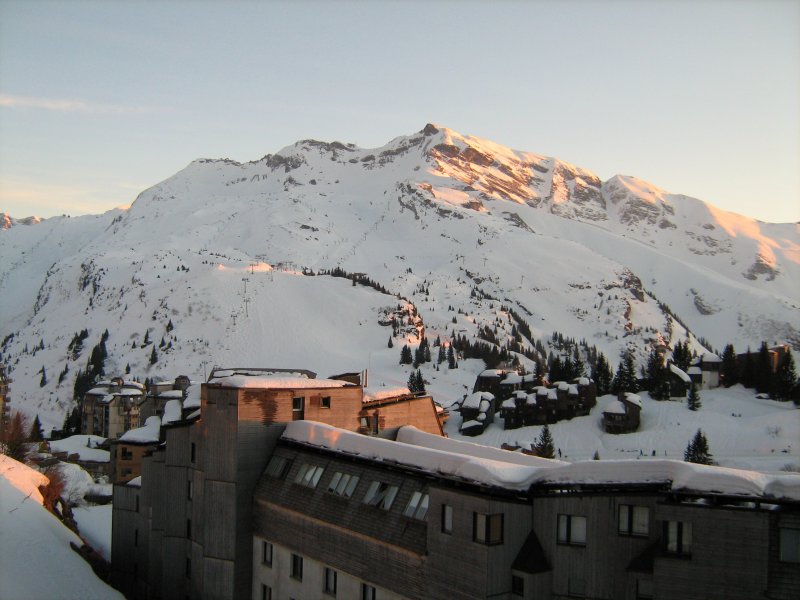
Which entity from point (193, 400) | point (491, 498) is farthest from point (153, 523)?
point (491, 498)

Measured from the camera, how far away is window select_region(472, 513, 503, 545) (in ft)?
67.4

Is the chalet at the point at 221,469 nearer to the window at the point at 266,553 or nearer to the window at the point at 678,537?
the window at the point at 266,553

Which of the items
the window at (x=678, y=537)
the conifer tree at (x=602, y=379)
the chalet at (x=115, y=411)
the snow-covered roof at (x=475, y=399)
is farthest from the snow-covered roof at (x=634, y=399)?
the window at (x=678, y=537)

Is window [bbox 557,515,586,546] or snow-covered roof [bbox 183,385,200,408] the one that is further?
snow-covered roof [bbox 183,385,200,408]

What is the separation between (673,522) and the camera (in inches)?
728

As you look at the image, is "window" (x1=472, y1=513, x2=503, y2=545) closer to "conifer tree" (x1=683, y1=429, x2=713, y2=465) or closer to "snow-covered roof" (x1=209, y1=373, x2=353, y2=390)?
"snow-covered roof" (x1=209, y1=373, x2=353, y2=390)

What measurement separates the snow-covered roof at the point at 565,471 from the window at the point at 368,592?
14.1 feet

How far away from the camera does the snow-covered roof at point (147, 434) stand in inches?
2435

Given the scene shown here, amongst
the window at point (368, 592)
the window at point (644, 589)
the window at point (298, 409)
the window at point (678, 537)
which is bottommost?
the window at point (368, 592)

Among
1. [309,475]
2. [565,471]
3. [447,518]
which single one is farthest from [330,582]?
[565,471]

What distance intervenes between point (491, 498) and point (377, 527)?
5663 millimetres

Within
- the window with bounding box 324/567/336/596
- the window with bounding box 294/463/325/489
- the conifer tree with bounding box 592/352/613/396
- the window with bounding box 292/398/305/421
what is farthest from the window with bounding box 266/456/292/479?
the conifer tree with bounding box 592/352/613/396

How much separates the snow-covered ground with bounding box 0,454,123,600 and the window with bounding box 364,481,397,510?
62.5ft

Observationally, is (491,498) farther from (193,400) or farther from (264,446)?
(193,400)
